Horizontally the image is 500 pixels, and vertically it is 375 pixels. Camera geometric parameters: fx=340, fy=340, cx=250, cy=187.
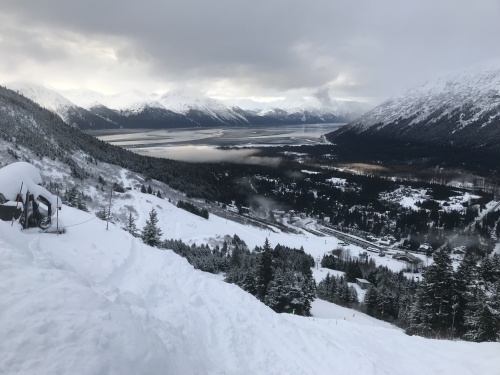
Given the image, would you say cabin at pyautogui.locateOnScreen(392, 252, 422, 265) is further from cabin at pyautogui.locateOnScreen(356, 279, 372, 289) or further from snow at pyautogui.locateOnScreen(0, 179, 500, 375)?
snow at pyautogui.locateOnScreen(0, 179, 500, 375)

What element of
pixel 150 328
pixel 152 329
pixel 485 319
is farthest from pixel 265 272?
pixel 150 328

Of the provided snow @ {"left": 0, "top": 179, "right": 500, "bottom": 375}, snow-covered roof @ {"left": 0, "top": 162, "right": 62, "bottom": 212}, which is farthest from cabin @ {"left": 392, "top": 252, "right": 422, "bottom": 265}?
snow-covered roof @ {"left": 0, "top": 162, "right": 62, "bottom": 212}

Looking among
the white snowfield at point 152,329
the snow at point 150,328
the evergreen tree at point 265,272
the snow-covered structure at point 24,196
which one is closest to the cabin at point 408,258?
the evergreen tree at point 265,272

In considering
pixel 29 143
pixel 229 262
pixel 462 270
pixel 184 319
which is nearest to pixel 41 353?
pixel 184 319

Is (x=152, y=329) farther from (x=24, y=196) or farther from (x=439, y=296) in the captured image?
(x=439, y=296)

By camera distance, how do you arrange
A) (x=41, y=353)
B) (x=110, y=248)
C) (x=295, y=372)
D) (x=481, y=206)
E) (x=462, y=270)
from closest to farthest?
(x=41, y=353)
(x=295, y=372)
(x=110, y=248)
(x=462, y=270)
(x=481, y=206)

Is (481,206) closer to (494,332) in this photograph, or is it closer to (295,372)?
(494,332)
